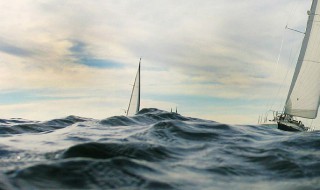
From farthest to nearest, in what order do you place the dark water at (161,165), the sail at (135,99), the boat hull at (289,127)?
the sail at (135,99)
the boat hull at (289,127)
the dark water at (161,165)

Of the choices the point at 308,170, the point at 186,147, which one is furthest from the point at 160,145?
the point at 308,170

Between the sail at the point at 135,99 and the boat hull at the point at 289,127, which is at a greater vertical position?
the sail at the point at 135,99

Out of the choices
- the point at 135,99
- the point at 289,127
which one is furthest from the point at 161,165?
the point at 135,99

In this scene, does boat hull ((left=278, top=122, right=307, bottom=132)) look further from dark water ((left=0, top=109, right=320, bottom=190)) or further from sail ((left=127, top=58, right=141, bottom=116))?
dark water ((left=0, top=109, right=320, bottom=190))

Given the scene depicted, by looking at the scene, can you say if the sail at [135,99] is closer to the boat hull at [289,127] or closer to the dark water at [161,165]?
the boat hull at [289,127]

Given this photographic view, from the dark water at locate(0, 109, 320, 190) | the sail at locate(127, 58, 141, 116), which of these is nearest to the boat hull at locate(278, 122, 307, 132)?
the sail at locate(127, 58, 141, 116)

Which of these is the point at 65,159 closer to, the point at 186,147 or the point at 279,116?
the point at 186,147

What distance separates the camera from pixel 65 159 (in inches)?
239

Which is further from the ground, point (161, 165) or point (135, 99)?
point (135, 99)

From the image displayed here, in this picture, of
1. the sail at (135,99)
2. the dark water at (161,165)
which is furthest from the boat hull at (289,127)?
the dark water at (161,165)

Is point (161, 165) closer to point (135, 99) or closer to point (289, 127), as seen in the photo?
point (289, 127)

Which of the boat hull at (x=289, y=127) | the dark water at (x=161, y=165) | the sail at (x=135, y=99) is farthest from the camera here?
the sail at (x=135, y=99)

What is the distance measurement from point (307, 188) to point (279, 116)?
4729cm

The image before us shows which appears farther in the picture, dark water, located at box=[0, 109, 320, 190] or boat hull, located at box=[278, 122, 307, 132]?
boat hull, located at box=[278, 122, 307, 132]
